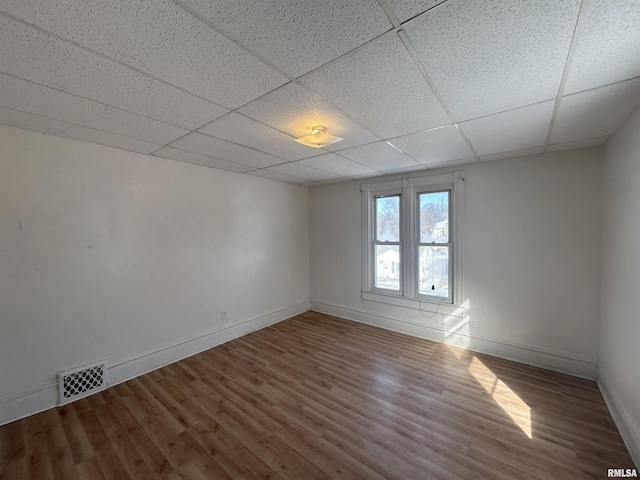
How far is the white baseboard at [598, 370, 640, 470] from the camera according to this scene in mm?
1762

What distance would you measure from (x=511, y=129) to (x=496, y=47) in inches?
51.3

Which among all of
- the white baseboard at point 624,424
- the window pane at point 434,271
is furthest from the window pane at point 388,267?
the white baseboard at point 624,424

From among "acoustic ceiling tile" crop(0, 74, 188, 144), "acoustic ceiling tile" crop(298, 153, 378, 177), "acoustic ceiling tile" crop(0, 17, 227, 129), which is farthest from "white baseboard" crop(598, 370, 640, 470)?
"acoustic ceiling tile" crop(0, 74, 188, 144)

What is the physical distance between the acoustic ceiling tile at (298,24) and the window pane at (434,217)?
9.75ft

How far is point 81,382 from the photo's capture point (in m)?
2.49

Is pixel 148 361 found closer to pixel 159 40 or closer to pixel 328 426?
pixel 328 426

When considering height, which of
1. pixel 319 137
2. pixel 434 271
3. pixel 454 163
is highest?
pixel 454 163

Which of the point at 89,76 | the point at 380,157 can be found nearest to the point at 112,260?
the point at 89,76

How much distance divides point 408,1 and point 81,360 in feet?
12.2

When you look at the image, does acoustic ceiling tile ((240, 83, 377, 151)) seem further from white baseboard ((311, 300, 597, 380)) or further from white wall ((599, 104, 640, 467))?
white baseboard ((311, 300, 597, 380))

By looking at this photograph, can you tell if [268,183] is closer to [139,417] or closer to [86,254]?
[86,254]

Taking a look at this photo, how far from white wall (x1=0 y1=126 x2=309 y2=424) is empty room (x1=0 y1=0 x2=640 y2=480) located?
0.02 meters

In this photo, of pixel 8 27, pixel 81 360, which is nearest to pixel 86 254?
pixel 81 360

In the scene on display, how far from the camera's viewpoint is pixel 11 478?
1.67 meters
